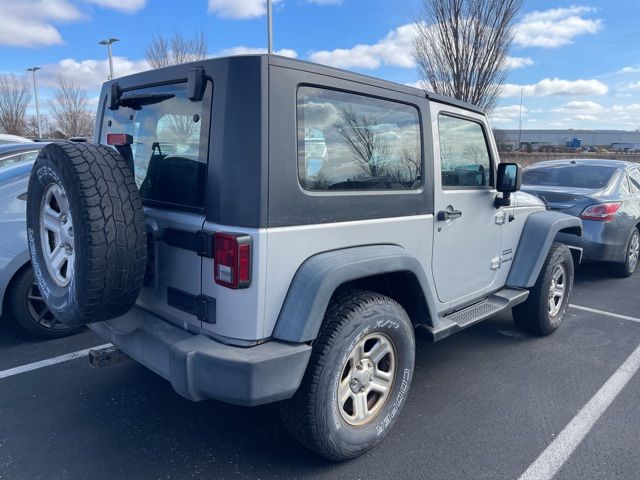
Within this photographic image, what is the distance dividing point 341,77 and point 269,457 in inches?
82.1

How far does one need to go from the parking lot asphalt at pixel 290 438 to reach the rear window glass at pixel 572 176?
3.17m

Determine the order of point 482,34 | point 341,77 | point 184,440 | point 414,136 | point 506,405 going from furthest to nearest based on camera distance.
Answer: point 482,34, point 506,405, point 414,136, point 184,440, point 341,77

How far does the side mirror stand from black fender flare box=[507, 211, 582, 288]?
60 centimetres

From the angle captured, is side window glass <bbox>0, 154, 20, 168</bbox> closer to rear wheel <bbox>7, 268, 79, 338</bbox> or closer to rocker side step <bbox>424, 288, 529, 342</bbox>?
rear wheel <bbox>7, 268, 79, 338</bbox>

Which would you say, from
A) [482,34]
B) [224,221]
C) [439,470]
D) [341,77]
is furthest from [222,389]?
[482,34]

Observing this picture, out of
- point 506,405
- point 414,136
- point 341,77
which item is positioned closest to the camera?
point 341,77

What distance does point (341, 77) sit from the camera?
255cm

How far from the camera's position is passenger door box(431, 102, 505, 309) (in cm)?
323

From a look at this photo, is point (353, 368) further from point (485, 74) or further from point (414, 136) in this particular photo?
point (485, 74)

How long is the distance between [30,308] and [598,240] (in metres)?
6.26

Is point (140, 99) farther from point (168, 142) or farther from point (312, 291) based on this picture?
point (312, 291)

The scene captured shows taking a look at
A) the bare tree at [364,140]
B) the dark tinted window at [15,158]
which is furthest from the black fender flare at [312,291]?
the dark tinted window at [15,158]

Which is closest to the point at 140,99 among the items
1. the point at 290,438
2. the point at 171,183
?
the point at 171,183

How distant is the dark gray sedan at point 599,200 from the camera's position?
241 inches
